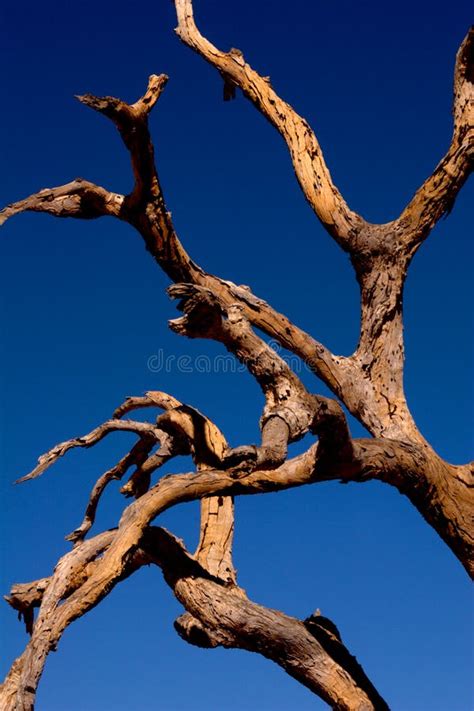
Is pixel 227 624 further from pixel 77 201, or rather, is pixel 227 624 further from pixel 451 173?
pixel 451 173

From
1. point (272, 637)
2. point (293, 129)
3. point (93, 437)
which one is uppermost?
point (293, 129)

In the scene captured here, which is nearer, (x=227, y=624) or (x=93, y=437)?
(x=227, y=624)

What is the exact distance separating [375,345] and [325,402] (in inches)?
72.3

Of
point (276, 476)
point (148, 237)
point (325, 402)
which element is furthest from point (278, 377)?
point (148, 237)

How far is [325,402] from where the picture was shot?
14.7 feet

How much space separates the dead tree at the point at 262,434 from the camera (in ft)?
16.4

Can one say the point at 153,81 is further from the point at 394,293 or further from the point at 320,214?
the point at 394,293

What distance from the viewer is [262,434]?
5.08m

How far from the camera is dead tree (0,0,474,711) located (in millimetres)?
5000

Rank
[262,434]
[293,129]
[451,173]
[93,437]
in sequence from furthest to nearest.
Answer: [293,129], [93,437], [451,173], [262,434]

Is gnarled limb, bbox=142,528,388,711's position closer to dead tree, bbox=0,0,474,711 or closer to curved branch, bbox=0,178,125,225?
dead tree, bbox=0,0,474,711

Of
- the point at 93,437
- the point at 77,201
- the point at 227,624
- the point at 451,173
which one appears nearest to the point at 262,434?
the point at 227,624

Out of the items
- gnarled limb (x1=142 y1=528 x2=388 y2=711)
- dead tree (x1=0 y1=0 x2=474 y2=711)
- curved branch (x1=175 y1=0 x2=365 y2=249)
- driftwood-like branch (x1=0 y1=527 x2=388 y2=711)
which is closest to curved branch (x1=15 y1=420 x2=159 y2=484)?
dead tree (x1=0 y1=0 x2=474 y2=711)

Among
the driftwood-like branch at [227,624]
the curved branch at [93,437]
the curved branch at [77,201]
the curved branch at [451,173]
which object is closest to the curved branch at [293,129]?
the curved branch at [451,173]
